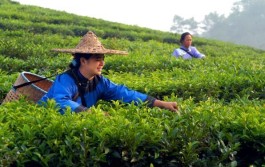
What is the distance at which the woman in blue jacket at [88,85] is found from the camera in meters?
4.09

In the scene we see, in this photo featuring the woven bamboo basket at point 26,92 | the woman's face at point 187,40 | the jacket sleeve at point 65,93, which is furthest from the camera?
the woman's face at point 187,40

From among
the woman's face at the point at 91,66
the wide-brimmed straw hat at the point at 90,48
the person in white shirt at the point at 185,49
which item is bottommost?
the person in white shirt at the point at 185,49

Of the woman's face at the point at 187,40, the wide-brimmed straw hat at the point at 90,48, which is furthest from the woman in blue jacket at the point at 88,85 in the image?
the woman's face at the point at 187,40

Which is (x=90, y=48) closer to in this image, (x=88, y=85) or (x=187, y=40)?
(x=88, y=85)

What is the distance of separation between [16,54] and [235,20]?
6672 centimetres

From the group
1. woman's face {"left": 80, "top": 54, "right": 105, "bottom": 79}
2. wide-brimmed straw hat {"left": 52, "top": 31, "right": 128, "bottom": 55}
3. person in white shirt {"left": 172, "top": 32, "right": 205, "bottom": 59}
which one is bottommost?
person in white shirt {"left": 172, "top": 32, "right": 205, "bottom": 59}

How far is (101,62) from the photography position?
173 inches

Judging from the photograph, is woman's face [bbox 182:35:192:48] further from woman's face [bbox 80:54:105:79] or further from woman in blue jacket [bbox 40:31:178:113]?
woman's face [bbox 80:54:105:79]

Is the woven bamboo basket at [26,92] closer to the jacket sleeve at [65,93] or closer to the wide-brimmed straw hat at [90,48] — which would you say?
the jacket sleeve at [65,93]

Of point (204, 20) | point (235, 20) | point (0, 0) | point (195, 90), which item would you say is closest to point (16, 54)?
point (195, 90)

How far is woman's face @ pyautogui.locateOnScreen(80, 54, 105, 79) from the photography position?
14.1ft

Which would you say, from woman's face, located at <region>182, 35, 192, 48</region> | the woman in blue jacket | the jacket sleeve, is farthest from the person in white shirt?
the jacket sleeve

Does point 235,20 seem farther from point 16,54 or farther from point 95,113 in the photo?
point 95,113

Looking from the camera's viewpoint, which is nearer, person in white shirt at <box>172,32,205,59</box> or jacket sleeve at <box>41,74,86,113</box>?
jacket sleeve at <box>41,74,86,113</box>
